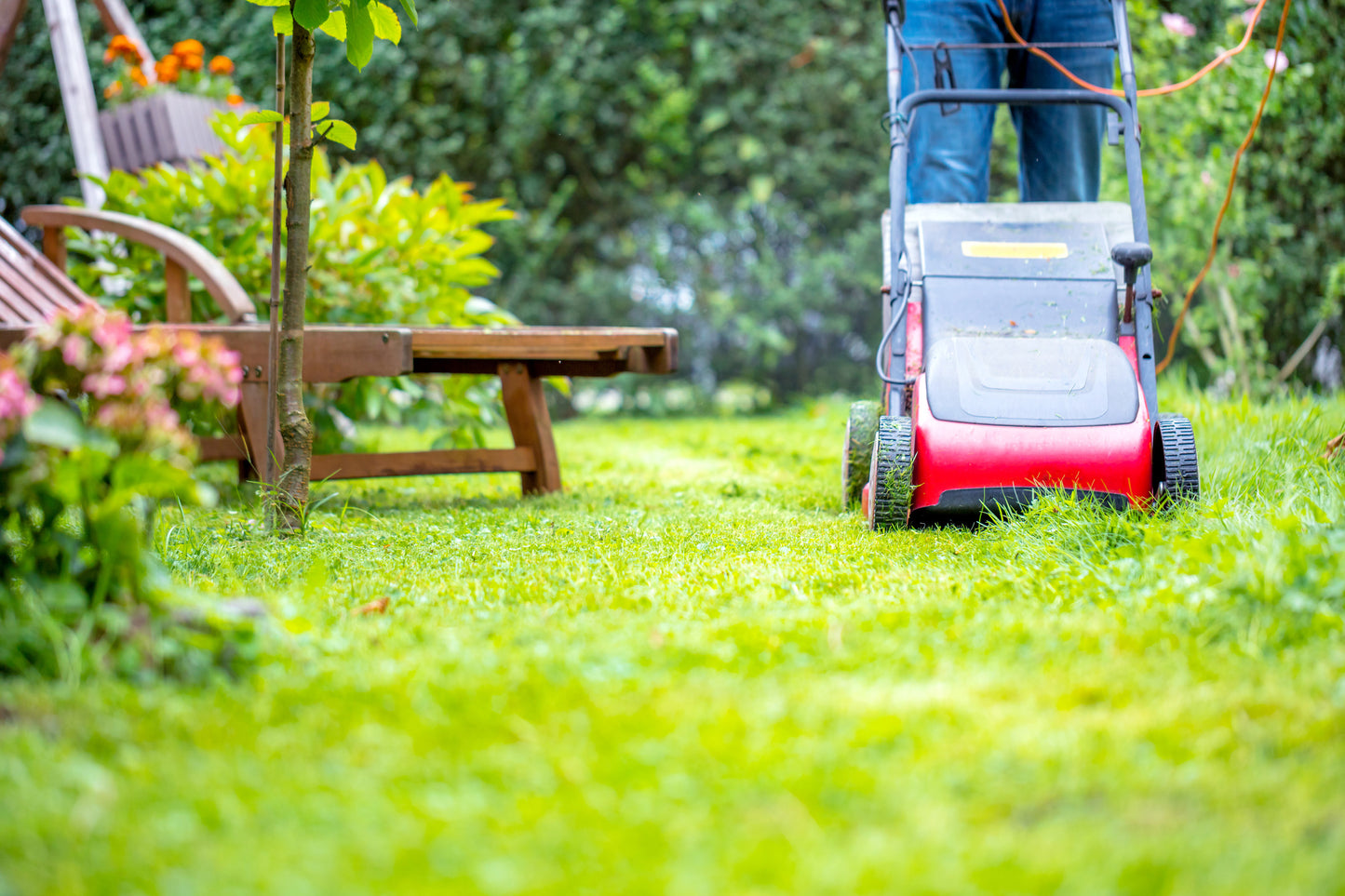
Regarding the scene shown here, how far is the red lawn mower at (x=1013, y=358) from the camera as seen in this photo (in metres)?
2.30

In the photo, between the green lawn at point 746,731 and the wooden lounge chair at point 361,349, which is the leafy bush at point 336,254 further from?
the green lawn at point 746,731

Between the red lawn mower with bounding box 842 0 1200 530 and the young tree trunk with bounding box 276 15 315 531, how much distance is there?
124 centimetres

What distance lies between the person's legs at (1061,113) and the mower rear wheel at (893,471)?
129 cm

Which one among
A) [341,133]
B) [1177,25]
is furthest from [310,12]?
[1177,25]

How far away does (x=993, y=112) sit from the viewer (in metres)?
3.15

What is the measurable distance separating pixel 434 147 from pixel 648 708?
5.41 meters

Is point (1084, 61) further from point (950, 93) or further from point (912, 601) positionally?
point (912, 601)

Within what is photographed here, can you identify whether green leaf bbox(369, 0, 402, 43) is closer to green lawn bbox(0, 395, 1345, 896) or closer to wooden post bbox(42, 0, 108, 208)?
green lawn bbox(0, 395, 1345, 896)

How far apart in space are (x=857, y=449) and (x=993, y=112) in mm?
1084

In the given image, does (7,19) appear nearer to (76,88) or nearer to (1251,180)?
(76,88)

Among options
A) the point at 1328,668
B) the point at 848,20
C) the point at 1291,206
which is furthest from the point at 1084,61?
the point at 848,20

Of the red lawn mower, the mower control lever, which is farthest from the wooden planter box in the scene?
the mower control lever

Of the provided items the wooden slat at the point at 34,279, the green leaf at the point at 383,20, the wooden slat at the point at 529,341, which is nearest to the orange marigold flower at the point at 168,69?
the wooden slat at the point at 34,279

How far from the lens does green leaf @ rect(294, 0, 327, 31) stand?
7.04 feet
